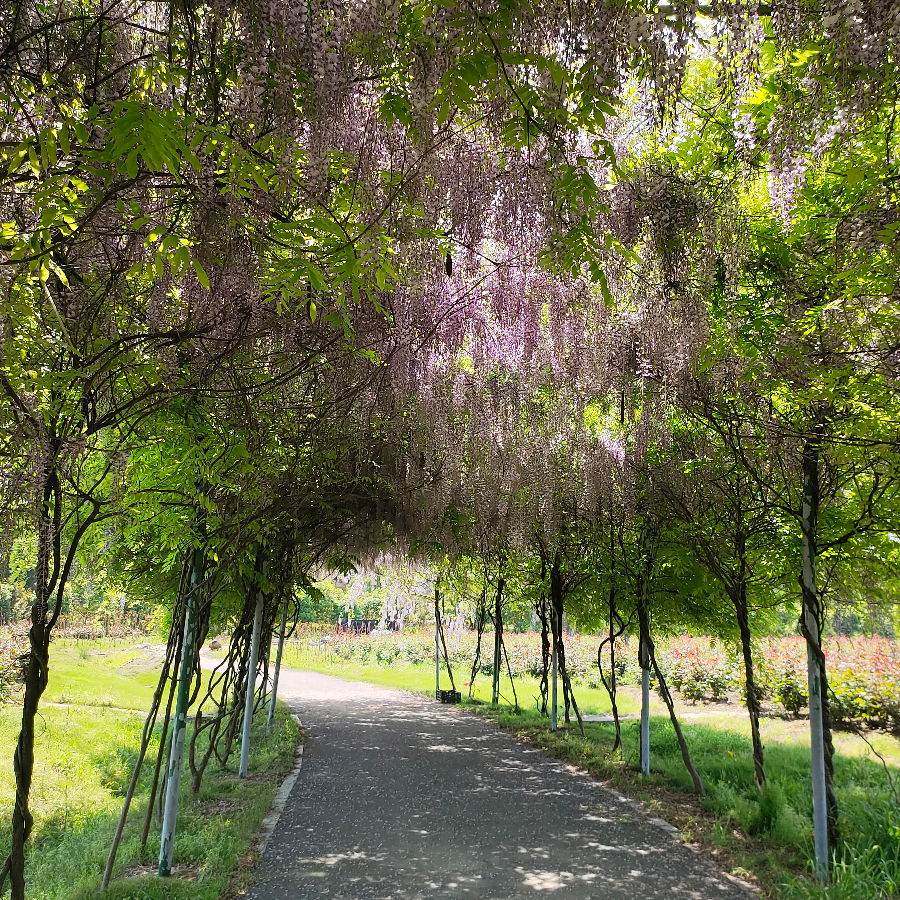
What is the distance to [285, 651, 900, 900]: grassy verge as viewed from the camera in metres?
3.66

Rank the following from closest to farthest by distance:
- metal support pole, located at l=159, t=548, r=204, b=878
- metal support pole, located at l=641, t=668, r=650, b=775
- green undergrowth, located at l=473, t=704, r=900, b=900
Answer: green undergrowth, located at l=473, t=704, r=900, b=900, metal support pole, located at l=159, t=548, r=204, b=878, metal support pole, located at l=641, t=668, r=650, b=775

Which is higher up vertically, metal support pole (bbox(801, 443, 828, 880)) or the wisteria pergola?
the wisteria pergola

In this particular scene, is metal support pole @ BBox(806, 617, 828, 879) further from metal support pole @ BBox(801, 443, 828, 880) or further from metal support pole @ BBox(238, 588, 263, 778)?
metal support pole @ BBox(238, 588, 263, 778)

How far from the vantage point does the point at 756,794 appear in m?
5.32

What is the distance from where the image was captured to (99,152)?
1.48m

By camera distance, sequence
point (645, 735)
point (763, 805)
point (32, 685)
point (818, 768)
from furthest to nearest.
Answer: point (645, 735) → point (763, 805) → point (818, 768) → point (32, 685)

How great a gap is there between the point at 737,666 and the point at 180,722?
946 centimetres

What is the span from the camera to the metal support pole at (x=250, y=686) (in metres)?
6.17

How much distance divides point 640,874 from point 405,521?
3.86 metres

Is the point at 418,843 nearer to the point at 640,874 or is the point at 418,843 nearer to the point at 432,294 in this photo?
the point at 640,874

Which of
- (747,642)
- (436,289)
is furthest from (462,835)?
(436,289)

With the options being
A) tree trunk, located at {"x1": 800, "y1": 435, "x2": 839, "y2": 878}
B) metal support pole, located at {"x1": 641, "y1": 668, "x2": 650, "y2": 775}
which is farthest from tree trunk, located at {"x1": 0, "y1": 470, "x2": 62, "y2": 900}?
metal support pole, located at {"x1": 641, "y1": 668, "x2": 650, "y2": 775}

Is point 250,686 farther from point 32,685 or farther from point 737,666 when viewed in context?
point 737,666

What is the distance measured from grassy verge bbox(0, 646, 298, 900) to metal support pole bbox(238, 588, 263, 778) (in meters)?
0.20
